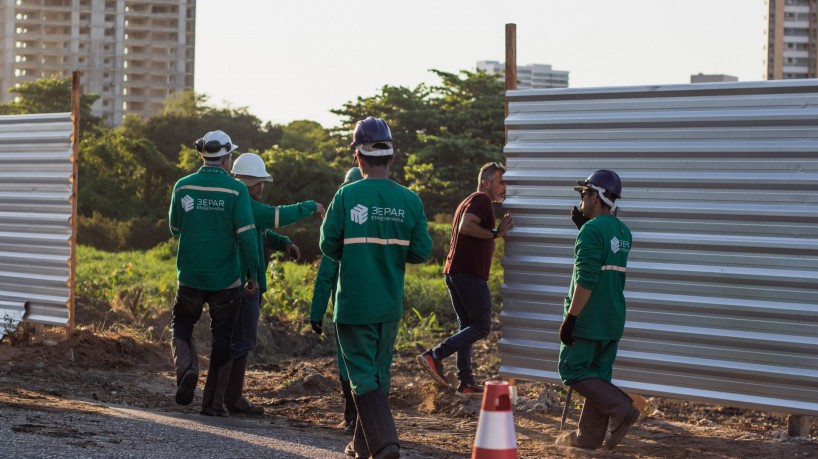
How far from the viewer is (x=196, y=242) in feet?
30.2

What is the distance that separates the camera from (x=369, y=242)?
7035 millimetres

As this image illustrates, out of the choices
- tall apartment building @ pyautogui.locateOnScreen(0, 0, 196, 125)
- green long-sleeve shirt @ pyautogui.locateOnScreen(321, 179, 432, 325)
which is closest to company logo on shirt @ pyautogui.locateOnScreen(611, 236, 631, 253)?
green long-sleeve shirt @ pyautogui.locateOnScreen(321, 179, 432, 325)

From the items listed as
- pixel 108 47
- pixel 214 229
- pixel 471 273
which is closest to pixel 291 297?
pixel 471 273

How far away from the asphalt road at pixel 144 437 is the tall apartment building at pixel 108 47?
126795mm

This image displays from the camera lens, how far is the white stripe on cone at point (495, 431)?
6.09 meters

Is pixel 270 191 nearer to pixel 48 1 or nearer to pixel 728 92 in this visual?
pixel 728 92

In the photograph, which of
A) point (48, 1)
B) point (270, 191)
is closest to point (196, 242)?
point (270, 191)

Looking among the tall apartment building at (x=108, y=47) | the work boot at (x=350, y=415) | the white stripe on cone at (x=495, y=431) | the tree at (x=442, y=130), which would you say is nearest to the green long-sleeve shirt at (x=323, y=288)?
the work boot at (x=350, y=415)

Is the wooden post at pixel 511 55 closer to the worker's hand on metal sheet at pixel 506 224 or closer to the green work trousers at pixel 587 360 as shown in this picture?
the worker's hand on metal sheet at pixel 506 224

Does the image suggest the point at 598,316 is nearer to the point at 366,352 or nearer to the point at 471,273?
the point at 366,352

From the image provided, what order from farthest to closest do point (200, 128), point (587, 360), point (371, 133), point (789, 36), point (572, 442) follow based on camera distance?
point (789, 36)
point (200, 128)
point (572, 442)
point (587, 360)
point (371, 133)

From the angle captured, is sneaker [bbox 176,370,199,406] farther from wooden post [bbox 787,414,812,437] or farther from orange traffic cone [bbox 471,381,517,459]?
wooden post [bbox 787,414,812,437]

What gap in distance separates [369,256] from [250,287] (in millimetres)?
2495

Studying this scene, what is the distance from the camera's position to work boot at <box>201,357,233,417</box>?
367 inches
